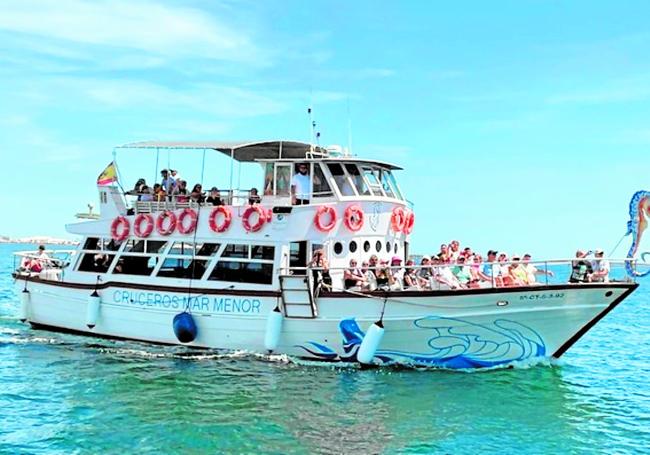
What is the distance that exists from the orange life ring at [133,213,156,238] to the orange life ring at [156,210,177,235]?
0.22m

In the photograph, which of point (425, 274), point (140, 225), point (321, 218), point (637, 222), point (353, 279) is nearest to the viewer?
point (637, 222)

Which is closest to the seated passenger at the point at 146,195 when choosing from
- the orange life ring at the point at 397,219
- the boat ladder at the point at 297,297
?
the boat ladder at the point at 297,297

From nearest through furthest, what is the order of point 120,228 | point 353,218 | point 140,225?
point 353,218
point 140,225
point 120,228

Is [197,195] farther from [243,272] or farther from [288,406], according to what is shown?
[288,406]

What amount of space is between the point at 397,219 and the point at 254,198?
3553mm

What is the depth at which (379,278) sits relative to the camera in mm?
15469

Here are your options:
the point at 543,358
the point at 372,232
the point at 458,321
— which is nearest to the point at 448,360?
the point at 458,321

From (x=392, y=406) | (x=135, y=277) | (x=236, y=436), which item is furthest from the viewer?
(x=135, y=277)

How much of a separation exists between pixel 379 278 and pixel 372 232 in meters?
2.14

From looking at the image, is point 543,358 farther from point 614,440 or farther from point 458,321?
point 614,440

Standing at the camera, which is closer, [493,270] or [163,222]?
[493,270]

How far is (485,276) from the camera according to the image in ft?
50.0

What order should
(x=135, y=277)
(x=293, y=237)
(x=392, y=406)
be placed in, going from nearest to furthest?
(x=392, y=406)
(x=293, y=237)
(x=135, y=277)

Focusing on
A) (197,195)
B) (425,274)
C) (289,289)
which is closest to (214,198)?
(197,195)
